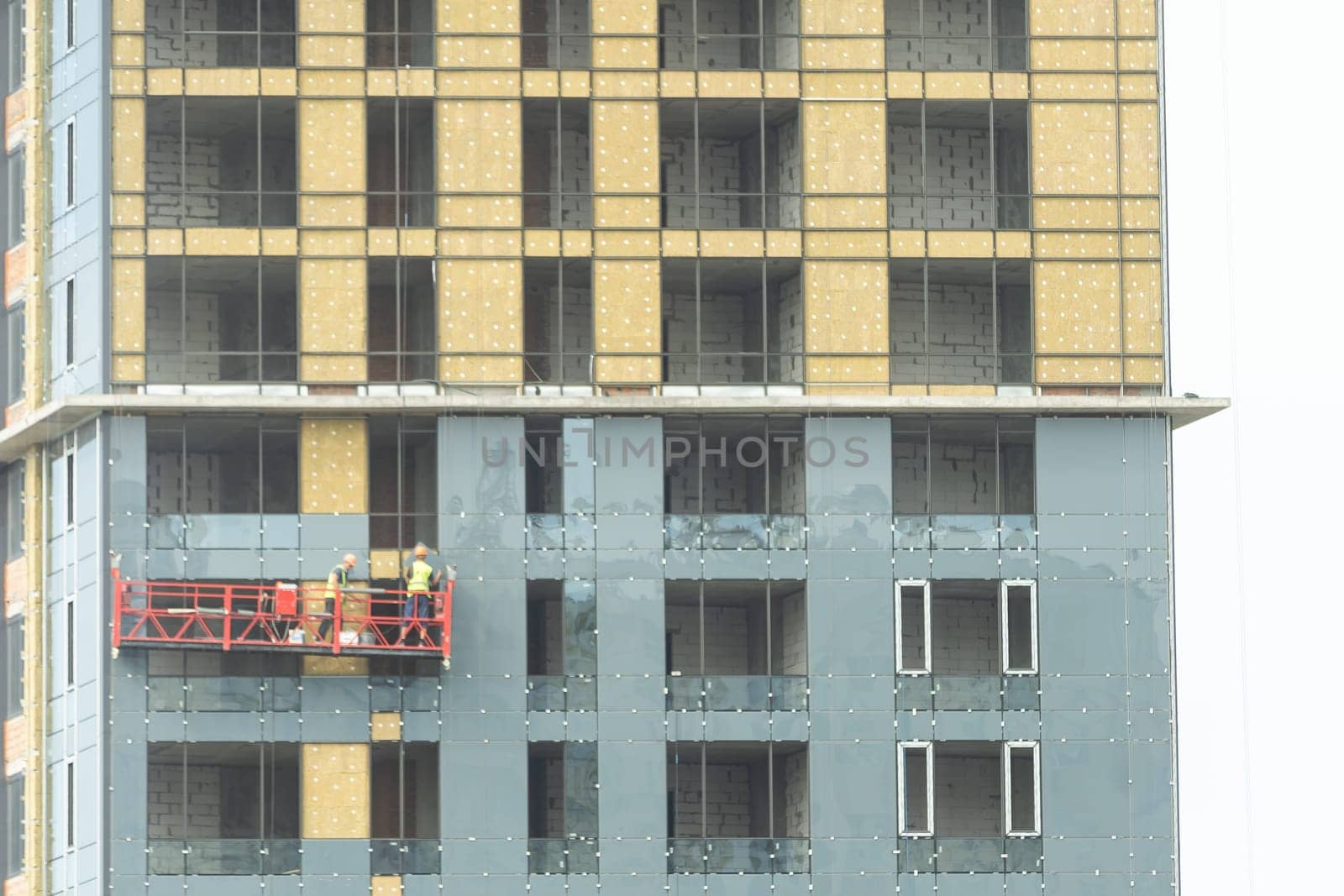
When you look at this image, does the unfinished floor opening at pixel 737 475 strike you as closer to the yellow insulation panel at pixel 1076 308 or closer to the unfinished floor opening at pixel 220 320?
the yellow insulation panel at pixel 1076 308

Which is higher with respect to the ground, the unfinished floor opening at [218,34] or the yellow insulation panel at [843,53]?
the unfinished floor opening at [218,34]

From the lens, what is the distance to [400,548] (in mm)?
93188

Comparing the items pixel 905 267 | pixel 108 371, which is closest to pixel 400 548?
pixel 108 371

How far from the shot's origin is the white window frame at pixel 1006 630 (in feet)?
307

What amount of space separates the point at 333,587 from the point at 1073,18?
23.9 metres

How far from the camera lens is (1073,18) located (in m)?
96.1

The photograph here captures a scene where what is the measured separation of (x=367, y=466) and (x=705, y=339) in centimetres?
1011

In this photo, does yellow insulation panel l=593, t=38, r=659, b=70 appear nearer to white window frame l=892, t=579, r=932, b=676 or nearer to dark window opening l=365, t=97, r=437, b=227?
dark window opening l=365, t=97, r=437, b=227

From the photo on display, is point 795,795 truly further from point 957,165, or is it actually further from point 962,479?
point 957,165

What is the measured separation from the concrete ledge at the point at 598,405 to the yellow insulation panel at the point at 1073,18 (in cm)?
947

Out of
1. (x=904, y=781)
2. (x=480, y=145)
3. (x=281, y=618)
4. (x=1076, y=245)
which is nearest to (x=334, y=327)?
(x=480, y=145)

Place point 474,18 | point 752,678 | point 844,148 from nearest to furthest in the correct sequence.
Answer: point 752,678 < point 474,18 < point 844,148

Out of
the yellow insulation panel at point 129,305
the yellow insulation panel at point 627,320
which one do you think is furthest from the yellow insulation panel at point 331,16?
the yellow insulation panel at point 627,320

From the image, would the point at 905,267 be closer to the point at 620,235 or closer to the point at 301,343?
the point at 620,235
